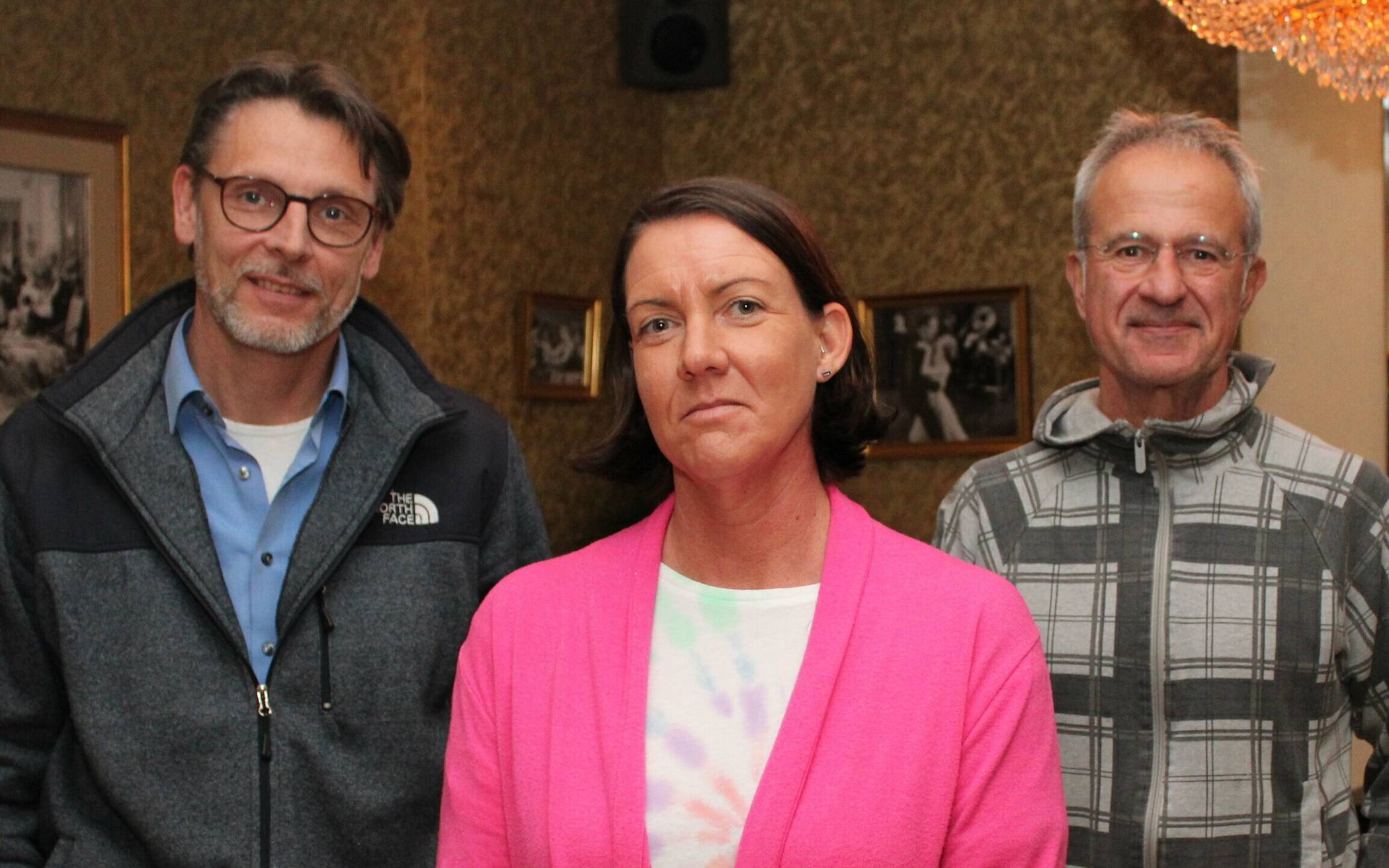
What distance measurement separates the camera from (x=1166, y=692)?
2.04 meters

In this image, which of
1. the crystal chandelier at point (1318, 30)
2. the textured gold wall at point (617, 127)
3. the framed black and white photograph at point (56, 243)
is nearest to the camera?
the crystal chandelier at point (1318, 30)

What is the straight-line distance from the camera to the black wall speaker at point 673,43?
5.37 meters

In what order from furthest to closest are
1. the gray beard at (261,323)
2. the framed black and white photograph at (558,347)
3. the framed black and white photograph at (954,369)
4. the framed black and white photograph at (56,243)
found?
the framed black and white photograph at (954,369)
the framed black and white photograph at (558,347)
the framed black and white photograph at (56,243)
the gray beard at (261,323)

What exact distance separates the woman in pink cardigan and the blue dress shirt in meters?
0.41

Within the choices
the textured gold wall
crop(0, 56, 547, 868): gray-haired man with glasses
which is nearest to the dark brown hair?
crop(0, 56, 547, 868): gray-haired man with glasses

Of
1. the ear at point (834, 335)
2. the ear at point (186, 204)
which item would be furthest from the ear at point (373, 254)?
the ear at point (834, 335)

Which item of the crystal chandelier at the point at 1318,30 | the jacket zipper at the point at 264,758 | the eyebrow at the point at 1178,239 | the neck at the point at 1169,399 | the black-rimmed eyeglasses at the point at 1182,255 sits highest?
the crystal chandelier at the point at 1318,30

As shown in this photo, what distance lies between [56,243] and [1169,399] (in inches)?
125

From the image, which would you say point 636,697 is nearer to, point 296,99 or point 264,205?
point 264,205

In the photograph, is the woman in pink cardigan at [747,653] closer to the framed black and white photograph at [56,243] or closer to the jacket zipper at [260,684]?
the jacket zipper at [260,684]

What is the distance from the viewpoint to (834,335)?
A: 5.96 ft

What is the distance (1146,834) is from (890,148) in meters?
3.71

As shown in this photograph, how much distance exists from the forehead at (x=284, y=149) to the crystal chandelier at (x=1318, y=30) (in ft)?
7.83

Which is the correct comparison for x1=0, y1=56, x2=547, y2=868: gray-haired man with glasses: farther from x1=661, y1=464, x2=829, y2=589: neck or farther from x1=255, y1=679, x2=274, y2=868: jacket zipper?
x1=661, y1=464, x2=829, y2=589: neck
